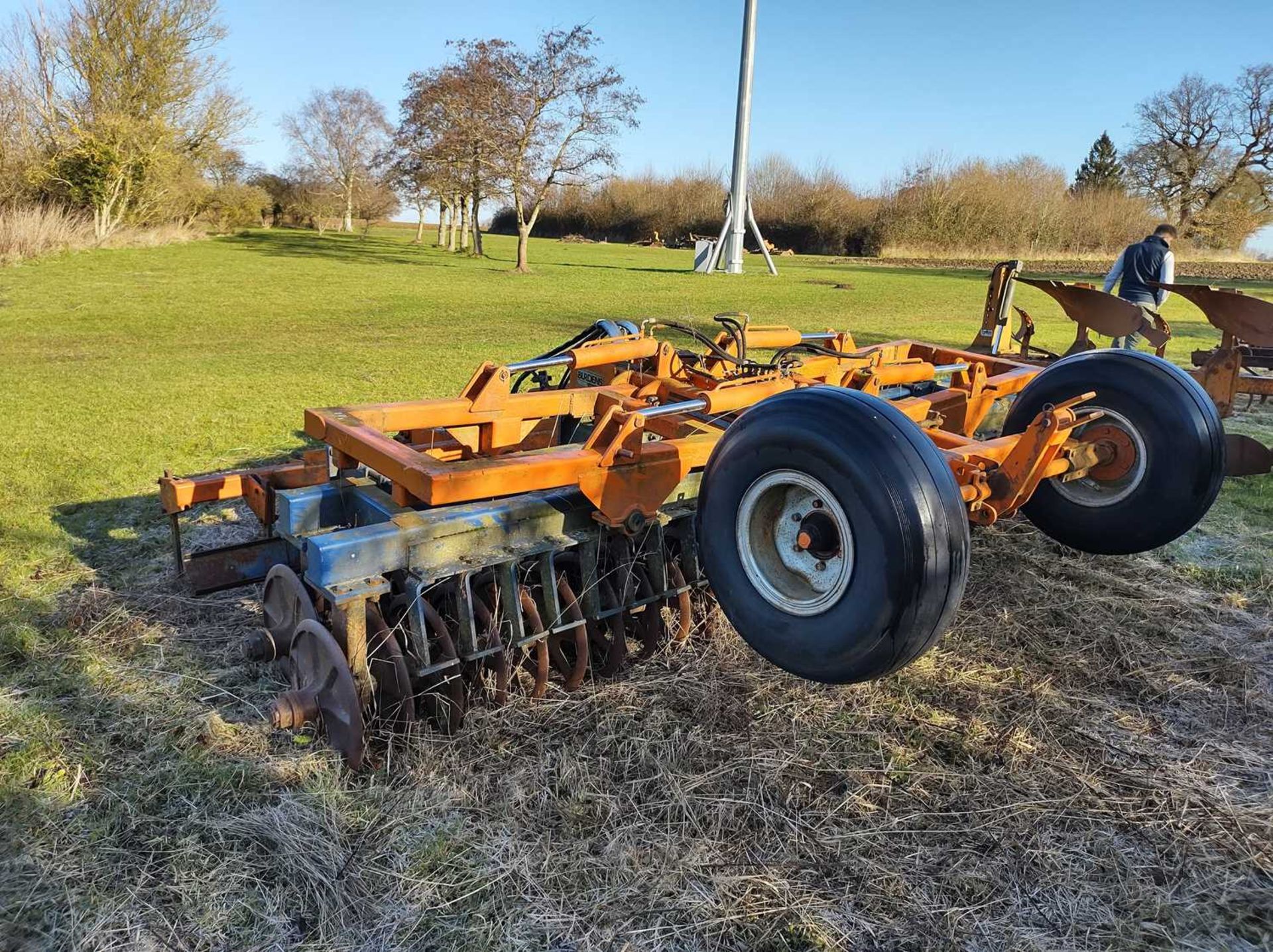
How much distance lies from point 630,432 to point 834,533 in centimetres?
94

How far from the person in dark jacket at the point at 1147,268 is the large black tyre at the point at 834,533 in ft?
23.5

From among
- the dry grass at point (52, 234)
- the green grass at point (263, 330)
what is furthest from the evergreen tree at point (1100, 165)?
the dry grass at point (52, 234)

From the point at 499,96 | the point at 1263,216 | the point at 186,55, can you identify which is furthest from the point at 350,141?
the point at 1263,216

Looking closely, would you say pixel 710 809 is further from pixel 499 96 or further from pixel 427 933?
pixel 499 96

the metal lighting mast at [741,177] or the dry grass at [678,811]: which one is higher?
the metal lighting mast at [741,177]

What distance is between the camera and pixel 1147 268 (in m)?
8.62

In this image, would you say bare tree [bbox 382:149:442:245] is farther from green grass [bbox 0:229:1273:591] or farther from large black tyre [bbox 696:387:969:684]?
large black tyre [bbox 696:387:969:684]

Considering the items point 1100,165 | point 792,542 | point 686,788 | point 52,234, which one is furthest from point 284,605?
point 1100,165

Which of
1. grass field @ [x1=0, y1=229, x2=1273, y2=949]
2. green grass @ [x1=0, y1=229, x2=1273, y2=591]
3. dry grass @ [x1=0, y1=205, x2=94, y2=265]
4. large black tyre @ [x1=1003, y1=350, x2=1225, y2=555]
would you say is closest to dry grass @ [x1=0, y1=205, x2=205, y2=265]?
dry grass @ [x1=0, y1=205, x2=94, y2=265]

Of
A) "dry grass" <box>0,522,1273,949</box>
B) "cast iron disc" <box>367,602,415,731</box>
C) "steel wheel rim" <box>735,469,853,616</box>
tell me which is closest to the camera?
"dry grass" <box>0,522,1273,949</box>

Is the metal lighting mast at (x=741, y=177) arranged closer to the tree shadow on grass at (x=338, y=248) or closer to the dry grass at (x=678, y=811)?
the tree shadow on grass at (x=338, y=248)

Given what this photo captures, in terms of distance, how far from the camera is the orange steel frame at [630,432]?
3.12 meters

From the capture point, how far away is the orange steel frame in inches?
123

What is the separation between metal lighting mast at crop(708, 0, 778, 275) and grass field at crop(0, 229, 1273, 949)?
1089 inches
